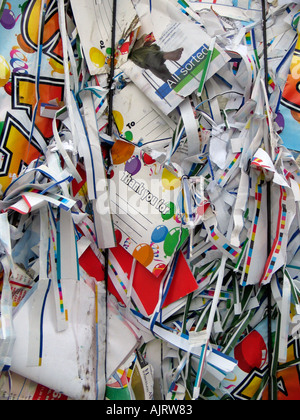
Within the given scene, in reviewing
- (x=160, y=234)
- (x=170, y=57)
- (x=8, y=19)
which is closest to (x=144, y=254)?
(x=160, y=234)

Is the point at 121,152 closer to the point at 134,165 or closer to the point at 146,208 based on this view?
the point at 134,165

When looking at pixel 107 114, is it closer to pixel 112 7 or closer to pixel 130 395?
pixel 112 7

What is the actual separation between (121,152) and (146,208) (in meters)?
0.17

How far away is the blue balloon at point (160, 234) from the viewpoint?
3.70 feet

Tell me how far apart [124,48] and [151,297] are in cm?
66

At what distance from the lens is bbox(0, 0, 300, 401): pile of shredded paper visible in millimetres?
1076

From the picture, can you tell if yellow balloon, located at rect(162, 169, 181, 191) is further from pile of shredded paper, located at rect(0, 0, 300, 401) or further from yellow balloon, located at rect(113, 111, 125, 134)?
yellow balloon, located at rect(113, 111, 125, 134)

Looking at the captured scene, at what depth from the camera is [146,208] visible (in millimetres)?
1146

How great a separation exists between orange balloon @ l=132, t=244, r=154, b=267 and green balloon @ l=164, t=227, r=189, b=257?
0.04 metres

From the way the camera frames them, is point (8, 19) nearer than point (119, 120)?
Yes

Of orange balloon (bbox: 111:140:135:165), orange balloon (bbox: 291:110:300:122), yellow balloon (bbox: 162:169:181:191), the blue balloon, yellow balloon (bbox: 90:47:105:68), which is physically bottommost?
the blue balloon

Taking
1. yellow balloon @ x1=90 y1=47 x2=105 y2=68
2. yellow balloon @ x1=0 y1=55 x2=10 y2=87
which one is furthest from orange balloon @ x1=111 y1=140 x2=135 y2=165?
yellow balloon @ x1=0 y1=55 x2=10 y2=87
